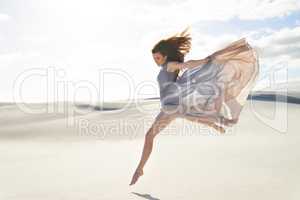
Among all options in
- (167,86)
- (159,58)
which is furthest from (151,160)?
(159,58)

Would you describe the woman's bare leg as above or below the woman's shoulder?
below

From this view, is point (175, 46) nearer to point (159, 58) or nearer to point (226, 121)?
point (159, 58)

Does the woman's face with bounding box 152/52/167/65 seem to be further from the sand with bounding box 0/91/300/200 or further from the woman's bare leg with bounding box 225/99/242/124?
the sand with bounding box 0/91/300/200

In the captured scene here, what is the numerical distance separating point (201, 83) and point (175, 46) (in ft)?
2.13

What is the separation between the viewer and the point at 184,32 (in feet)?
19.3

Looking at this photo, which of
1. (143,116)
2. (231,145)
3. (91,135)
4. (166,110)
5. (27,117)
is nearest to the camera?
(166,110)

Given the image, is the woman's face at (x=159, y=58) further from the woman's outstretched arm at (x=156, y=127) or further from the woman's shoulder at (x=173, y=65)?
the woman's outstretched arm at (x=156, y=127)

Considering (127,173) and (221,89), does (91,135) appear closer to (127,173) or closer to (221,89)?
(127,173)

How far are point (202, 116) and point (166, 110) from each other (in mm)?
547

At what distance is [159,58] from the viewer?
5.66m

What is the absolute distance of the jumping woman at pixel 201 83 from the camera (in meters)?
5.59

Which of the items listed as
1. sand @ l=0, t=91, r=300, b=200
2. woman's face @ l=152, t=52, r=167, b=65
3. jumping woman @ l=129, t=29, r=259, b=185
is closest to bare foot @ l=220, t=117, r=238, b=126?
jumping woman @ l=129, t=29, r=259, b=185

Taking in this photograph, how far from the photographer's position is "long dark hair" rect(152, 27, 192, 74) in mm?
5691

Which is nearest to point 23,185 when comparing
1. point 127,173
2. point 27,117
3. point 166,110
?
point 127,173
